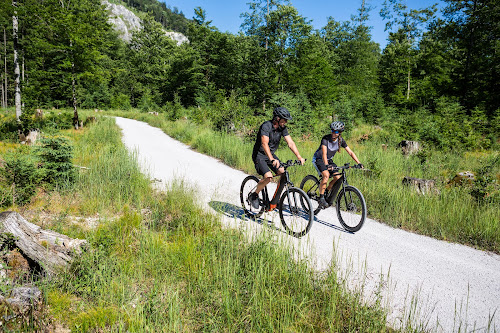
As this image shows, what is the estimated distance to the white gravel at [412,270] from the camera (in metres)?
2.98

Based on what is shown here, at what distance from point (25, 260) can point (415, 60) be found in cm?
3695

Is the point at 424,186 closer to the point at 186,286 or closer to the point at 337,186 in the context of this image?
the point at 337,186

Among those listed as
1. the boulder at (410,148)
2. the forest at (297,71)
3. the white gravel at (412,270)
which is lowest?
the white gravel at (412,270)

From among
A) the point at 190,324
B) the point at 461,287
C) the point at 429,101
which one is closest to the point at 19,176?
the point at 190,324

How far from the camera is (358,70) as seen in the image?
3388cm

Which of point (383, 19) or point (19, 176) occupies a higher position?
point (383, 19)

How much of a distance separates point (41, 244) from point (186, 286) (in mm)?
1820

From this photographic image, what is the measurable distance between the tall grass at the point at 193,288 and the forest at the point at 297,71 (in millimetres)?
11310

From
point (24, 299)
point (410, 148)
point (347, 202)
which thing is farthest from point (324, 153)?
point (410, 148)

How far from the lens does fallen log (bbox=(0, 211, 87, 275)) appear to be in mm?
2949

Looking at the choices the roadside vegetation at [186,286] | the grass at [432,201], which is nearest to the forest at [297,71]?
the grass at [432,201]

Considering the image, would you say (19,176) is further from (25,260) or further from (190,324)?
(190,324)

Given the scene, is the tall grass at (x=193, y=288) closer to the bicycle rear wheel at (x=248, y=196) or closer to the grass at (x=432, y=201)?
the bicycle rear wheel at (x=248, y=196)

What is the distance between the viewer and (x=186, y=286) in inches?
125
